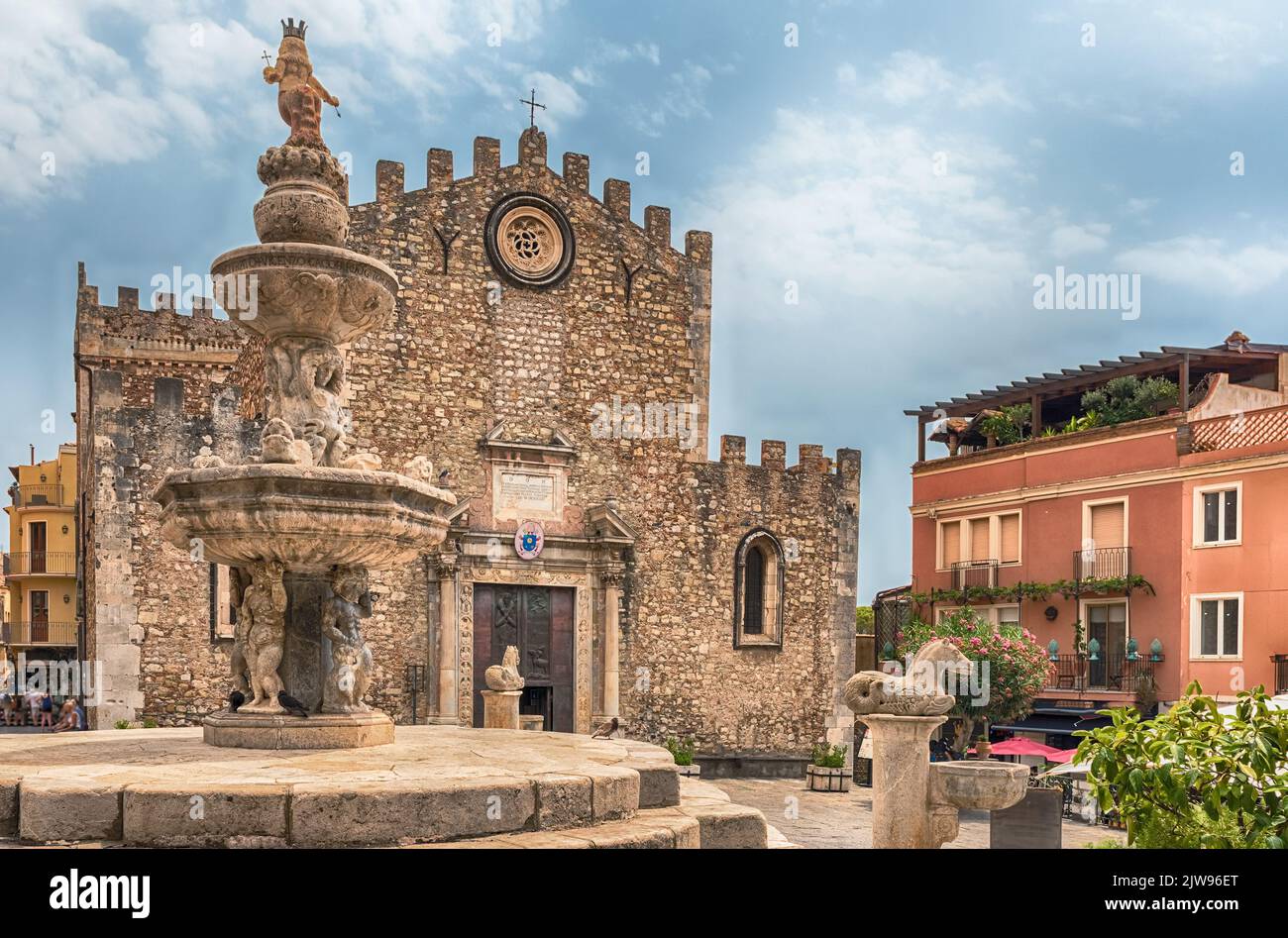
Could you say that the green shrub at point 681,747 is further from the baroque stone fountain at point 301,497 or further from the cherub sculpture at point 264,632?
the cherub sculpture at point 264,632

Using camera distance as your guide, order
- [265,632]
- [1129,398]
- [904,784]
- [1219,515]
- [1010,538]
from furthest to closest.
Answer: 1. [1010,538]
2. [1129,398]
3. [1219,515]
4. [904,784]
5. [265,632]

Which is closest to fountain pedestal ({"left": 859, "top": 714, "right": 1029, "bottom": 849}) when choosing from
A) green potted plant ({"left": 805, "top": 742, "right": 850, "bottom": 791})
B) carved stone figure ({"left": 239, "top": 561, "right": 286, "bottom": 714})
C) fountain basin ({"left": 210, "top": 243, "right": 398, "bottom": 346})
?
carved stone figure ({"left": 239, "top": 561, "right": 286, "bottom": 714})

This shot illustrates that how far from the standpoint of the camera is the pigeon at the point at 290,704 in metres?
8.44

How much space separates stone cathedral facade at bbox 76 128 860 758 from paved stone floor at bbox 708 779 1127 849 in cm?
135

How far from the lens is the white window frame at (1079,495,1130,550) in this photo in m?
28.5

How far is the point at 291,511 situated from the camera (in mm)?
8133

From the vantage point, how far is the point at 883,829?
8.98 meters

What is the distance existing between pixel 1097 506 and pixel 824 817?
13.6m

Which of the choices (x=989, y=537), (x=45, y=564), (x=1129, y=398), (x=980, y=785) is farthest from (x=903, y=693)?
(x=45, y=564)

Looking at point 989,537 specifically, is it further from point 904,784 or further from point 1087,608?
point 904,784

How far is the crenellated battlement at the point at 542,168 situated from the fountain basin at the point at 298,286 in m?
13.6

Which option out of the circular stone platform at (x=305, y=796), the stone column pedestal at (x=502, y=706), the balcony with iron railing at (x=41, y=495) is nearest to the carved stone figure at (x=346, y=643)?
the circular stone platform at (x=305, y=796)
